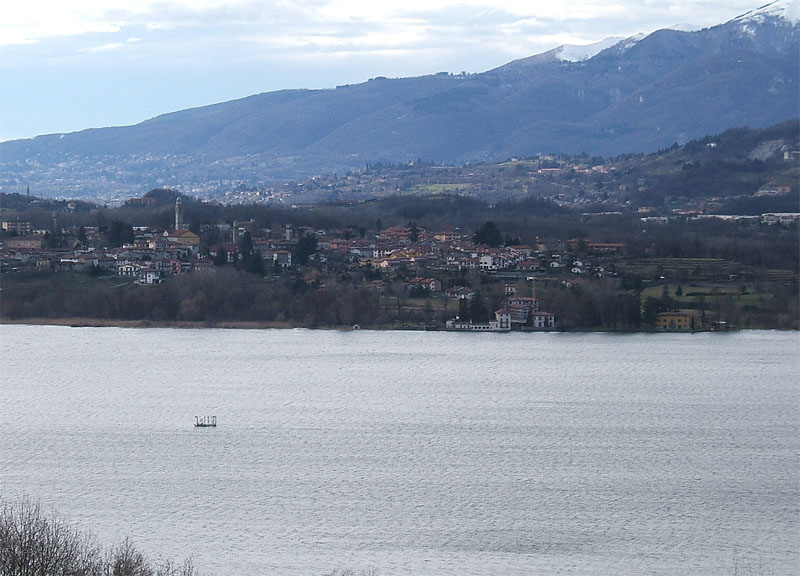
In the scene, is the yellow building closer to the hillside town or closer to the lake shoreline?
the hillside town

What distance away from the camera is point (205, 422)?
45.6ft

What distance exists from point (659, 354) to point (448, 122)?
256ft

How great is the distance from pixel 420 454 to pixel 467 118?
281 feet

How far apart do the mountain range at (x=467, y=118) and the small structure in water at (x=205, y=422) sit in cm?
6198

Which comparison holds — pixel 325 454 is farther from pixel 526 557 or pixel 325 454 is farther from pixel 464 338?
pixel 464 338

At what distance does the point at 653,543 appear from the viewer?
9.73 meters

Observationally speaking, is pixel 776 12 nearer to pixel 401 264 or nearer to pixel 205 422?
pixel 401 264

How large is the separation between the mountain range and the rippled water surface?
59.0 m

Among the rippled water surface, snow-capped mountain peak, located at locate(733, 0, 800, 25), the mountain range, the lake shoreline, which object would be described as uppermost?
snow-capped mountain peak, located at locate(733, 0, 800, 25)

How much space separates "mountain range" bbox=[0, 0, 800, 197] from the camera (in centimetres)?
8638

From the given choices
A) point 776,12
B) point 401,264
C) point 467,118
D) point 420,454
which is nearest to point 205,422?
point 420,454

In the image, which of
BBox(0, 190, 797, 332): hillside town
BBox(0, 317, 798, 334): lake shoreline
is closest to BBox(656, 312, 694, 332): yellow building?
BBox(0, 190, 797, 332): hillside town

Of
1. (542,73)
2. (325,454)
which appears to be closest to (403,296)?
(325,454)

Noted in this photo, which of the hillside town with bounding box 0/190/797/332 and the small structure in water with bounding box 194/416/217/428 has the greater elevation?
the hillside town with bounding box 0/190/797/332
